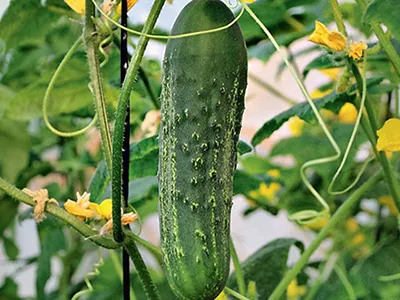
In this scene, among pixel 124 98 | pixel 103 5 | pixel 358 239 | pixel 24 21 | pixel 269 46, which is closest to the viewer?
pixel 124 98

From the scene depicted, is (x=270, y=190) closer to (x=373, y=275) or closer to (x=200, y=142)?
(x=373, y=275)

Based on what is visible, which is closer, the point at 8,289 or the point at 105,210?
the point at 105,210

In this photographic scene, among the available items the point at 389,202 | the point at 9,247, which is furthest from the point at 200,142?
the point at 9,247

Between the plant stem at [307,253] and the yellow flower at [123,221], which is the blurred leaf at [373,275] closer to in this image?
the plant stem at [307,253]

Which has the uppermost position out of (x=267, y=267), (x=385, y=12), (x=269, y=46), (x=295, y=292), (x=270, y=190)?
(x=269, y=46)

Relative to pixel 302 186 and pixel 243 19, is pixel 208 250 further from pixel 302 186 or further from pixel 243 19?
pixel 302 186

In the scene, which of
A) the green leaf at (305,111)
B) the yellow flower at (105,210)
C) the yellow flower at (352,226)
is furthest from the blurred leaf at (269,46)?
the yellow flower at (352,226)
